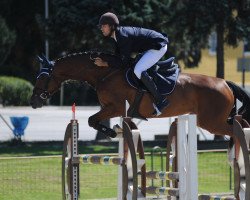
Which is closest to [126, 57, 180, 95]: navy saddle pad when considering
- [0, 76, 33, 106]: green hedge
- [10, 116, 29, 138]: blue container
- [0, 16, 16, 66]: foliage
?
[10, 116, 29, 138]: blue container

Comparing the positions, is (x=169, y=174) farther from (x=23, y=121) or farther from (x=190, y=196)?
(x=23, y=121)

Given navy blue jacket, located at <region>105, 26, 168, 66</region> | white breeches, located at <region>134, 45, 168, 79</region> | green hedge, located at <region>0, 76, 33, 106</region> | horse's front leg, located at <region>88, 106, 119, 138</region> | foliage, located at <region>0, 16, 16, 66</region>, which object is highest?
foliage, located at <region>0, 16, 16, 66</region>

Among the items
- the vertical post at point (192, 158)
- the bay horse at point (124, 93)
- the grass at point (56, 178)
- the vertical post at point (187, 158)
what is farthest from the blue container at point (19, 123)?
the vertical post at point (192, 158)

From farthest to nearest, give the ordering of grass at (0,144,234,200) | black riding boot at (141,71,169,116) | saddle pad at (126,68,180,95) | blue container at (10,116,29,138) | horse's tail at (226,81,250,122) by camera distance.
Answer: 1. blue container at (10,116,29,138)
2. grass at (0,144,234,200)
3. horse's tail at (226,81,250,122)
4. saddle pad at (126,68,180,95)
5. black riding boot at (141,71,169,116)

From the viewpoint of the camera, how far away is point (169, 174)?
948 centimetres

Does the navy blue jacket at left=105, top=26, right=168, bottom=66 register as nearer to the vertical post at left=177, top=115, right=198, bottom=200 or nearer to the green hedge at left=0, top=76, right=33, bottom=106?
the vertical post at left=177, top=115, right=198, bottom=200

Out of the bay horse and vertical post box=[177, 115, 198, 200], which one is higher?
the bay horse

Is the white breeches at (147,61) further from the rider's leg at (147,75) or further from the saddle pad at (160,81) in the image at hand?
the saddle pad at (160,81)

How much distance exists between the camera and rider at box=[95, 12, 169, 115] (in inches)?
381

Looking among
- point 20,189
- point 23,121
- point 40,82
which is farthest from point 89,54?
point 23,121

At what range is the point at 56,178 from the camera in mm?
14945

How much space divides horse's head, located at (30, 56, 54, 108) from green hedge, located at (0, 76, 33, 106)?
93.3 ft

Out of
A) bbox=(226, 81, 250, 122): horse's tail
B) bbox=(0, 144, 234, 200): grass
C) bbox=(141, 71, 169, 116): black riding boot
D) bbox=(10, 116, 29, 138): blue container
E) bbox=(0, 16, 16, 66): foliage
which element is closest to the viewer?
bbox=(141, 71, 169, 116): black riding boot

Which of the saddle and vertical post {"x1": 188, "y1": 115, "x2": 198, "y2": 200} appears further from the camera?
the saddle
